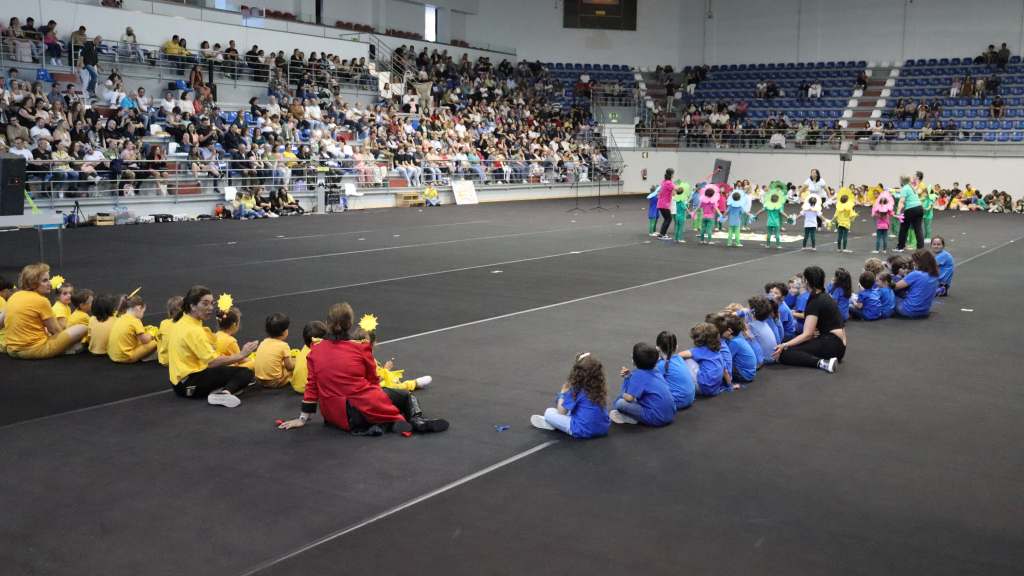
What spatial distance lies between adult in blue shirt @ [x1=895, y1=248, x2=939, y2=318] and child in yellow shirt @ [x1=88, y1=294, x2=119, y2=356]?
9866 mm

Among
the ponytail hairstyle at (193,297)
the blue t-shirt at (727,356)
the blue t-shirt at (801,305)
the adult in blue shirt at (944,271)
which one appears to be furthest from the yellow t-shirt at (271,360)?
the adult in blue shirt at (944,271)

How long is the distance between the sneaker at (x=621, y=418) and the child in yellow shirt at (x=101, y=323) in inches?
214

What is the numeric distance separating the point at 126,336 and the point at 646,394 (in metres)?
5.39

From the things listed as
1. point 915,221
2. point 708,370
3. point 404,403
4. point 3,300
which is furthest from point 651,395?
point 915,221

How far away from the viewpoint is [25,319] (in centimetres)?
911

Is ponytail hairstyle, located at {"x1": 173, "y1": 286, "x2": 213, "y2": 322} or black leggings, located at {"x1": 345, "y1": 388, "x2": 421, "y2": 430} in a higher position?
ponytail hairstyle, located at {"x1": 173, "y1": 286, "x2": 213, "y2": 322}

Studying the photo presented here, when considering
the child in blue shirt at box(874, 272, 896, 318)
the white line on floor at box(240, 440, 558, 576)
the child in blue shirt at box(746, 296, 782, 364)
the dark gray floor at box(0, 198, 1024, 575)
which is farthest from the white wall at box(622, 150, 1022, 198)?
the white line on floor at box(240, 440, 558, 576)

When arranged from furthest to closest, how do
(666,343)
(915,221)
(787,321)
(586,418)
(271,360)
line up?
(915,221), (787,321), (271,360), (666,343), (586,418)

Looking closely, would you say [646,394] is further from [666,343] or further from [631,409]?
[666,343]

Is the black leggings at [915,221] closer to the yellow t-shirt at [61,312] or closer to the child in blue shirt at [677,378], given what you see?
the child in blue shirt at [677,378]

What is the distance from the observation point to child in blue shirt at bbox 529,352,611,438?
6.64 meters

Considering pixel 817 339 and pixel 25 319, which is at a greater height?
pixel 25 319

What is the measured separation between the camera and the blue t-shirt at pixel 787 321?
9.75 meters

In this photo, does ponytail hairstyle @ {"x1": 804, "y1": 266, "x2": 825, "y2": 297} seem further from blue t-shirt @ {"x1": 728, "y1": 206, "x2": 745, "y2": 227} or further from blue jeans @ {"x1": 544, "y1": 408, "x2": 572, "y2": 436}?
blue t-shirt @ {"x1": 728, "y1": 206, "x2": 745, "y2": 227}
